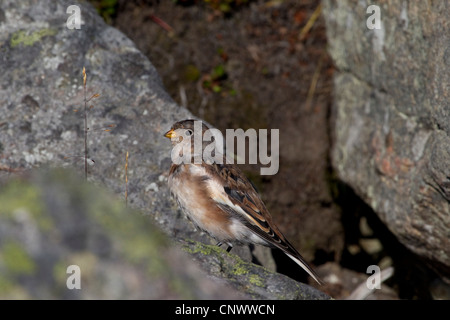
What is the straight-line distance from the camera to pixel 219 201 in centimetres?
468

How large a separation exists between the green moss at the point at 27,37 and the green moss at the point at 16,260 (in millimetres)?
3600

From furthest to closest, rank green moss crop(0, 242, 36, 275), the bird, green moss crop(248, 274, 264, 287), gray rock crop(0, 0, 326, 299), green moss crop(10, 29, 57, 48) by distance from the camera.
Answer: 1. green moss crop(10, 29, 57, 48)
2. gray rock crop(0, 0, 326, 299)
3. the bird
4. green moss crop(248, 274, 264, 287)
5. green moss crop(0, 242, 36, 275)

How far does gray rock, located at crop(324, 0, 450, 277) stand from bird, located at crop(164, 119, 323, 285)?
4.12 ft

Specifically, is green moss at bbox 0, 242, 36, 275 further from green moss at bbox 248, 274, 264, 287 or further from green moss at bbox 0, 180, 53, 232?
green moss at bbox 248, 274, 264, 287

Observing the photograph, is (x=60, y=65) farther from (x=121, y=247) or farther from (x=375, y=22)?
(x=121, y=247)

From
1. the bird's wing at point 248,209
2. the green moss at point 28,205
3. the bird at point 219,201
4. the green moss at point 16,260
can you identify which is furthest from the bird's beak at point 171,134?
the green moss at point 16,260

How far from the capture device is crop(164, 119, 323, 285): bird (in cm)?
456

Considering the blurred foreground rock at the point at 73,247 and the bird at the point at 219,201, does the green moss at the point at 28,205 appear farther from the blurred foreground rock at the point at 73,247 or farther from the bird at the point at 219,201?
the bird at the point at 219,201

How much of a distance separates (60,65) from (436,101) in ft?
10.5

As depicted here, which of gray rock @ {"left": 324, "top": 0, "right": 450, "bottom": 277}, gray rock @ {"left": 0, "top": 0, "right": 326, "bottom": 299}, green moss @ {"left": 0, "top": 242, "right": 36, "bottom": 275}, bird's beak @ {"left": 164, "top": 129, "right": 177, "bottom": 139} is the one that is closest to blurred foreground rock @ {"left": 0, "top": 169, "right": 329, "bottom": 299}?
green moss @ {"left": 0, "top": 242, "right": 36, "bottom": 275}

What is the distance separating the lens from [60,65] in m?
5.14

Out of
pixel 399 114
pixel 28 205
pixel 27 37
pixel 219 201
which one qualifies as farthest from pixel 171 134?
pixel 28 205

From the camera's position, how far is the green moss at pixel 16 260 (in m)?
1.93
